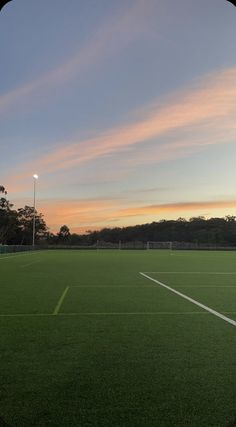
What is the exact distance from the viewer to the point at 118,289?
1346 centimetres

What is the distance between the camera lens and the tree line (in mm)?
102812

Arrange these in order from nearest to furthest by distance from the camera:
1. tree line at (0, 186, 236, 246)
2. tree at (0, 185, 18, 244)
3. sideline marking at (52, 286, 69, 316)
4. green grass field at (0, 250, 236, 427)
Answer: green grass field at (0, 250, 236, 427) < sideline marking at (52, 286, 69, 316) < tree at (0, 185, 18, 244) < tree line at (0, 186, 236, 246)

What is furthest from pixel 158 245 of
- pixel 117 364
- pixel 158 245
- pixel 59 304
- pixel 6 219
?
pixel 117 364

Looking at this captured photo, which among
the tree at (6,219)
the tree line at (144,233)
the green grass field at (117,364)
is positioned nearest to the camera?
the green grass field at (117,364)

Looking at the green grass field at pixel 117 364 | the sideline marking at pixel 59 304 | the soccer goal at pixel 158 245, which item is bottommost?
the green grass field at pixel 117 364

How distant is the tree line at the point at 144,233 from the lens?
4048 inches

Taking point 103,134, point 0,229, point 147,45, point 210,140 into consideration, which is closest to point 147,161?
point 103,134

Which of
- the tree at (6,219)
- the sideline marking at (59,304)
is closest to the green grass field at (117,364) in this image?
the sideline marking at (59,304)

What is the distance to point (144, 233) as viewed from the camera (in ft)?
418

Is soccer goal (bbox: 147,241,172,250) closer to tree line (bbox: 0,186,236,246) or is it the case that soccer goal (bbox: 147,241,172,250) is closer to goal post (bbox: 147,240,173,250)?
goal post (bbox: 147,240,173,250)

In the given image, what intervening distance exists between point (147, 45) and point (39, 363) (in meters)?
3.77

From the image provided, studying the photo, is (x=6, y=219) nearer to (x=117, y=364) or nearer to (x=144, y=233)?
(x=144, y=233)

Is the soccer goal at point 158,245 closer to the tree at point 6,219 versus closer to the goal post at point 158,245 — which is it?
the goal post at point 158,245

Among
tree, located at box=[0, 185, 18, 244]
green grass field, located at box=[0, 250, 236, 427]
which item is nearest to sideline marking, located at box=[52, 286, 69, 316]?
green grass field, located at box=[0, 250, 236, 427]
